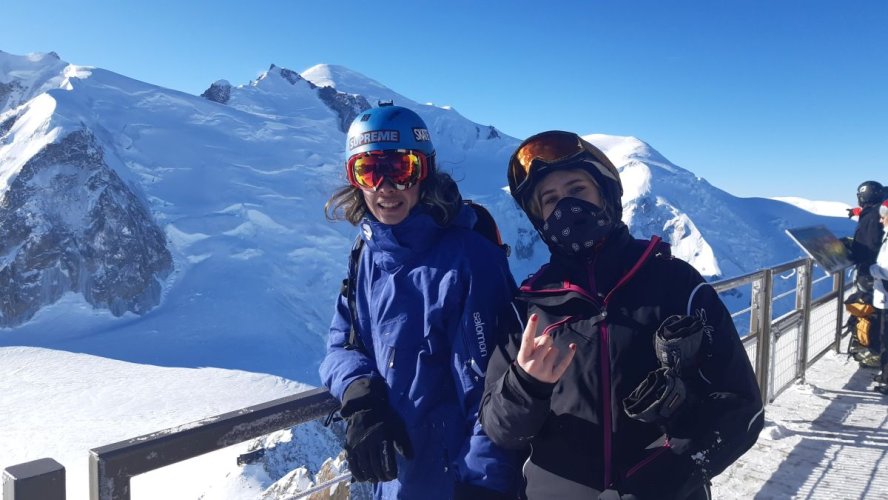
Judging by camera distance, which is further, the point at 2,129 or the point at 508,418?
the point at 2,129

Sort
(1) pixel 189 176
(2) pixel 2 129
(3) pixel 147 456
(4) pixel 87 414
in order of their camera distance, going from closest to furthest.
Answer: (3) pixel 147 456 < (4) pixel 87 414 < (1) pixel 189 176 < (2) pixel 2 129

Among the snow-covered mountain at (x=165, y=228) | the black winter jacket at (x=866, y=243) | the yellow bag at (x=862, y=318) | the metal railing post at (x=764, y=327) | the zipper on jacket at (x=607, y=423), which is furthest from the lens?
the snow-covered mountain at (x=165, y=228)

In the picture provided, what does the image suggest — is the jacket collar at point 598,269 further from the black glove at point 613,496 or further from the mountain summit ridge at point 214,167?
the mountain summit ridge at point 214,167

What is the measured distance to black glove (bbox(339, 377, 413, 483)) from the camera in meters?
1.73

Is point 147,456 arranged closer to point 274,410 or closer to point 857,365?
point 274,410

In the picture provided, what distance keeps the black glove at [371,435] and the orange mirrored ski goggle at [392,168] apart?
680 mm

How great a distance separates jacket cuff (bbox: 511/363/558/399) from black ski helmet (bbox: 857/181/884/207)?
6.04 meters

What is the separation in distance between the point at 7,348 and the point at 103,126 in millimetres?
34126

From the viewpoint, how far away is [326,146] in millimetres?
84938

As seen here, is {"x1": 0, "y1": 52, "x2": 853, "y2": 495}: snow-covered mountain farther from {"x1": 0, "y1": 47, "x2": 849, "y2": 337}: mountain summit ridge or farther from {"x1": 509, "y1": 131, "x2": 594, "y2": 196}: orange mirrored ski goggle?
{"x1": 509, "y1": 131, "x2": 594, "y2": 196}: orange mirrored ski goggle

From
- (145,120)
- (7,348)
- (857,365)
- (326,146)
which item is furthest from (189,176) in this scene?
(857,365)

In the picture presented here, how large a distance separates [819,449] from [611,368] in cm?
362

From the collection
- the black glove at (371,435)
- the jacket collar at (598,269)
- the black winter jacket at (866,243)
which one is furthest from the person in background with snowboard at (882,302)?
the black glove at (371,435)

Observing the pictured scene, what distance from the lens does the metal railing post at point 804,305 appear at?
→ 528cm
